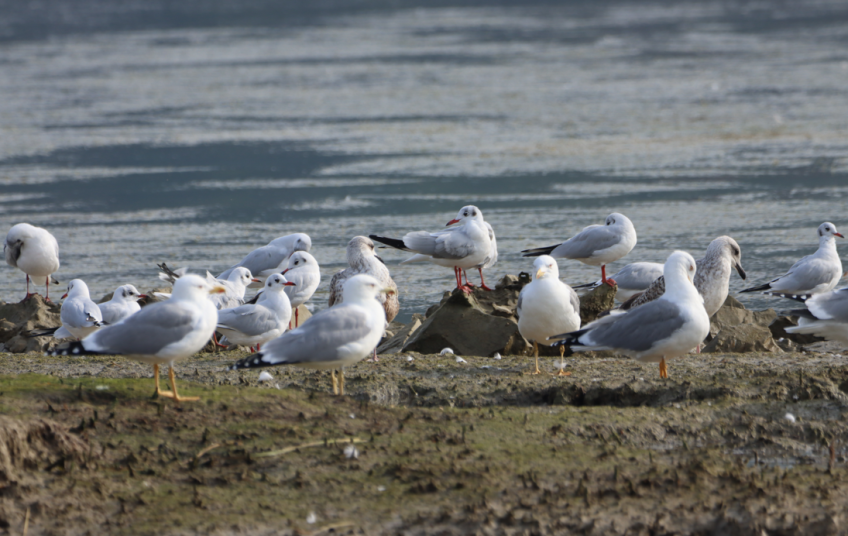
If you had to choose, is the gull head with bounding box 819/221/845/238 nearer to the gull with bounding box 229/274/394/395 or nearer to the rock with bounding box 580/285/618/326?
the rock with bounding box 580/285/618/326

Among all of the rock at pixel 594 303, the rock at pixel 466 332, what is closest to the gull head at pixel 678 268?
the rock at pixel 466 332

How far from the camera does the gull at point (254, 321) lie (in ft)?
26.8

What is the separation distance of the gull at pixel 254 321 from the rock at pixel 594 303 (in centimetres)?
Result: 265

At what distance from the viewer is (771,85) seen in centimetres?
2377

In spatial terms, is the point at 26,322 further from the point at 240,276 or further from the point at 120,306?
the point at 240,276

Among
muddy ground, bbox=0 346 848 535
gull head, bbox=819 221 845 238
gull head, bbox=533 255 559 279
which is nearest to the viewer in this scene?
muddy ground, bbox=0 346 848 535

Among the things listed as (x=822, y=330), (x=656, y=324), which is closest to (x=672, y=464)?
(x=656, y=324)

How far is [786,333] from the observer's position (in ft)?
29.4

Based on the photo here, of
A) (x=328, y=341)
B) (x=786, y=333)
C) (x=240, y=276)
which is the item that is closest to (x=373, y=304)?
(x=328, y=341)

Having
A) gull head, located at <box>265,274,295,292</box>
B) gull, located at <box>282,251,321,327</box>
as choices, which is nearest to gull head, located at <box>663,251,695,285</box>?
gull head, located at <box>265,274,295,292</box>

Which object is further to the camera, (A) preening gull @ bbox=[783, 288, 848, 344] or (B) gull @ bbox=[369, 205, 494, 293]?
(B) gull @ bbox=[369, 205, 494, 293]

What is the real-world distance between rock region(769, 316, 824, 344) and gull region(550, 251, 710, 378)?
2.50 meters

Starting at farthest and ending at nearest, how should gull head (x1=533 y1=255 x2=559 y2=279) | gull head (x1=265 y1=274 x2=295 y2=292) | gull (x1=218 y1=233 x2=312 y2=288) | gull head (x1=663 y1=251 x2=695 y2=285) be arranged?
gull (x1=218 y1=233 x2=312 y2=288), gull head (x1=265 y1=274 x2=295 y2=292), gull head (x1=533 y1=255 x2=559 y2=279), gull head (x1=663 y1=251 x2=695 y2=285)

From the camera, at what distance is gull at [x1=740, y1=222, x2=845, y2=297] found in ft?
31.7
